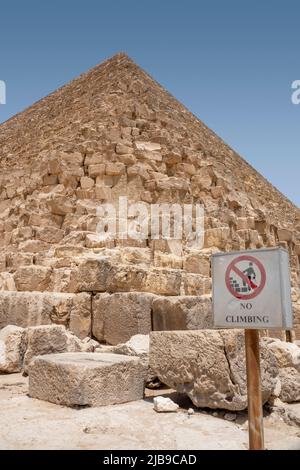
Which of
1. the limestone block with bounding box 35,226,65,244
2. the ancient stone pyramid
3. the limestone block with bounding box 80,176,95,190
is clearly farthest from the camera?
the limestone block with bounding box 80,176,95,190

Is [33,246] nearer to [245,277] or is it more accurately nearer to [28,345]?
[28,345]

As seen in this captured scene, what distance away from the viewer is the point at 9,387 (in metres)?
4.58

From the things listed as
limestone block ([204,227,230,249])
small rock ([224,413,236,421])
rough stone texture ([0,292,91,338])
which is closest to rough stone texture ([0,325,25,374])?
rough stone texture ([0,292,91,338])

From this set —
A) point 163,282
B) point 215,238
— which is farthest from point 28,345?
point 215,238

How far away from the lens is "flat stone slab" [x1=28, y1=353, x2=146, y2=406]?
12.1 ft

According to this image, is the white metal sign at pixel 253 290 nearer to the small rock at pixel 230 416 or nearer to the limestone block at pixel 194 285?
the small rock at pixel 230 416

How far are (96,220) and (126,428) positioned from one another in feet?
21.8

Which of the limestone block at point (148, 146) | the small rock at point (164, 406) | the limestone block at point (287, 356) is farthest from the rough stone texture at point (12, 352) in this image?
the limestone block at point (148, 146)

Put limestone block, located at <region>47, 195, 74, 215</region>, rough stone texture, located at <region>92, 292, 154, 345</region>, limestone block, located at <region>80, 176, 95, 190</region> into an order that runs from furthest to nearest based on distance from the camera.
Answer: limestone block, located at <region>80, 176, 95, 190</region>, limestone block, located at <region>47, 195, 74, 215</region>, rough stone texture, located at <region>92, 292, 154, 345</region>

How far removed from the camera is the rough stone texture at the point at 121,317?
5875 millimetres

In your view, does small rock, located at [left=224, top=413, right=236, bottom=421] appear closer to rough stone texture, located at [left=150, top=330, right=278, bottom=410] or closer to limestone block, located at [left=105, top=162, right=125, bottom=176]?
rough stone texture, located at [left=150, top=330, right=278, bottom=410]

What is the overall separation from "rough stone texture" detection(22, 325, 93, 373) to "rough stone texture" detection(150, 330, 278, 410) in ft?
5.69
